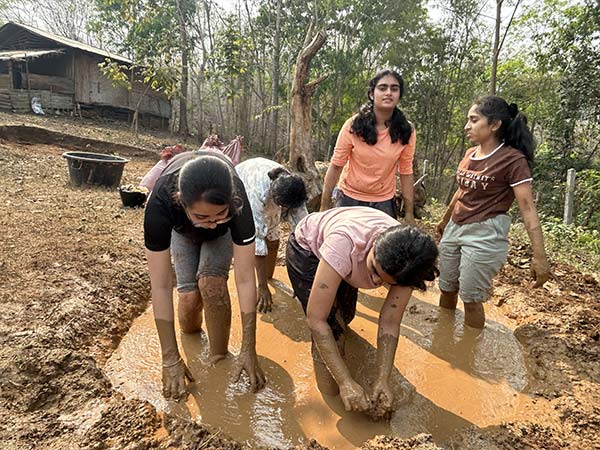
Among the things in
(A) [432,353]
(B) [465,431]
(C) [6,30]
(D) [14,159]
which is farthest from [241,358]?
(C) [6,30]

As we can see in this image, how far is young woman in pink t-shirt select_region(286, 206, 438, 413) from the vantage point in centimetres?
161

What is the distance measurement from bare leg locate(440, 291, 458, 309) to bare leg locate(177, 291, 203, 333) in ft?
6.13

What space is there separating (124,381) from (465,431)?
5.86 feet

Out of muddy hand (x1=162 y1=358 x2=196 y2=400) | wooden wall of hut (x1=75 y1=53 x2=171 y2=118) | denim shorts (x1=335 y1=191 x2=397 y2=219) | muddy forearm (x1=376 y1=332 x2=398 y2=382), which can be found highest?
wooden wall of hut (x1=75 y1=53 x2=171 y2=118)

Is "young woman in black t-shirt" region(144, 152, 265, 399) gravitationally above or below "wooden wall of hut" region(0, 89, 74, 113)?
below

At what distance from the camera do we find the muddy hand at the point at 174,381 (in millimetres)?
2064

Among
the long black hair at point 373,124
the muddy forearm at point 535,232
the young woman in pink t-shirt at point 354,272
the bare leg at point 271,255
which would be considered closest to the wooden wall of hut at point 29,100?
the bare leg at point 271,255

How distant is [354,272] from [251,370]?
0.76 metres

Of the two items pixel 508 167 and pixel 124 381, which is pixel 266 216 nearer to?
pixel 124 381

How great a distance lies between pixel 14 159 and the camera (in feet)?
26.0

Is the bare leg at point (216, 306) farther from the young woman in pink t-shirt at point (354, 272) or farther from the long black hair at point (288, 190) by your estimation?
the long black hair at point (288, 190)

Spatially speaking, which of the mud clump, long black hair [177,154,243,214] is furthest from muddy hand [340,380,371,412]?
long black hair [177,154,243,214]

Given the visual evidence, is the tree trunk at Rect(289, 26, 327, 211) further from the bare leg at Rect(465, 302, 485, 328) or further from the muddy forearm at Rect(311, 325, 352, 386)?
the muddy forearm at Rect(311, 325, 352, 386)

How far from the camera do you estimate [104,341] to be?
2.59 m
